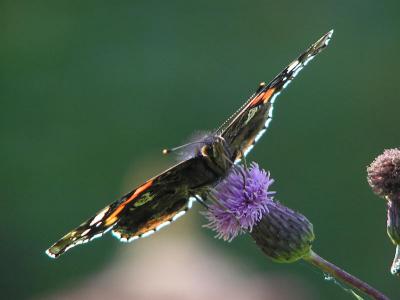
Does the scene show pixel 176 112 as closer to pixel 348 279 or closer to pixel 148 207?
pixel 148 207

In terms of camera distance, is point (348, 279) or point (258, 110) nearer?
point (348, 279)

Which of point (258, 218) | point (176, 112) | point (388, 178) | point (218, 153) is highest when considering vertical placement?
point (176, 112)

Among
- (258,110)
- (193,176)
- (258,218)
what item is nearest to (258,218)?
(258,218)

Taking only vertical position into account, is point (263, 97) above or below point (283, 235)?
above

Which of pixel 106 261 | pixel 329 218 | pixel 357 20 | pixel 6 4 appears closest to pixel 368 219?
pixel 329 218

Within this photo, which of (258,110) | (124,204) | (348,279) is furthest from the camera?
(258,110)

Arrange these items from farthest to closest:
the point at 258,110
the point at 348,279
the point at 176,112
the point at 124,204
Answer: the point at 176,112, the point at 258,110, the point at 124,204, the point at 348,279

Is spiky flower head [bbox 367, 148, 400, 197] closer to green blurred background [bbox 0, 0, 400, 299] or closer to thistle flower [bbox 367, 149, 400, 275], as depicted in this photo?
thistle flower [bbox 367, 149, 400, 275]
